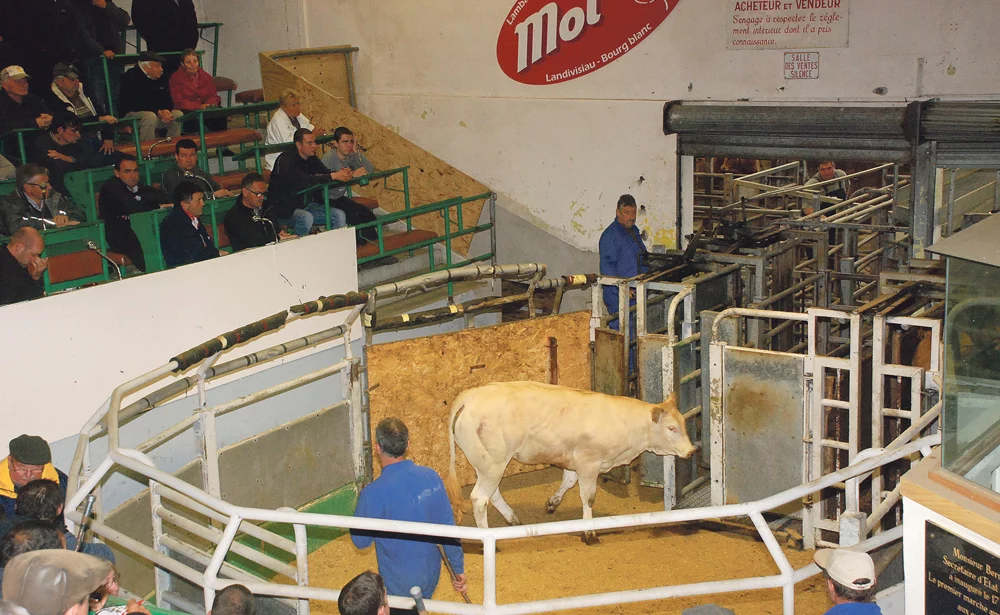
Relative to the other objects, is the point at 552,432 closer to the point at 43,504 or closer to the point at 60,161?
the point at 43,504

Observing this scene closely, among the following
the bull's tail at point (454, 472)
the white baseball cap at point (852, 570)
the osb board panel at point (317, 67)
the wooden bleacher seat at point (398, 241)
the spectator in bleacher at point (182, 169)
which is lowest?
the bull's tail at point (454, 472)

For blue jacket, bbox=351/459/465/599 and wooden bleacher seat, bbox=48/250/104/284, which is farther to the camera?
wooden bleacher seat, bbox=48/250/104/284

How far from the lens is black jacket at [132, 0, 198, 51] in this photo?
14312 millimetres

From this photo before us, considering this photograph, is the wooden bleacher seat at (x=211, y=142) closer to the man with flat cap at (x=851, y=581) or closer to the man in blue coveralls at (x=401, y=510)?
the man in blue coveralls at (x=401, y=510)

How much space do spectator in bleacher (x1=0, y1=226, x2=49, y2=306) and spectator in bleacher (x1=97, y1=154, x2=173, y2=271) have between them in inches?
92.2

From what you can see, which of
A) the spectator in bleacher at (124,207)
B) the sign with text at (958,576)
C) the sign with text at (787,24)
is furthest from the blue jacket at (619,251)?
the sign with text at (958,576)

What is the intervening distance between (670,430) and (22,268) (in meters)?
5.19

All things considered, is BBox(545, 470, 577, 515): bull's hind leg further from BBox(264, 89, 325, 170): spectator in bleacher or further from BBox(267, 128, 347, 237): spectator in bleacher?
BBox(264, 89, 325, 170): spectator in bleacher

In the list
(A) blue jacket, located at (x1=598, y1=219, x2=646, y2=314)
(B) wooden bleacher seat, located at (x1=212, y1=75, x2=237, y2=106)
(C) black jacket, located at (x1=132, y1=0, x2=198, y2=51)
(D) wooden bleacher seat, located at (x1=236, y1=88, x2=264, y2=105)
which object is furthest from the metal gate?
(B) wooden bleacher seat, located at (x1=212, y1=75, x2=237, y2=106)

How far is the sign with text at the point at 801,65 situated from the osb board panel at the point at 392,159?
13.8ft

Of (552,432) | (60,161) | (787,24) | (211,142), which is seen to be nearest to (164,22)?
(211,142)

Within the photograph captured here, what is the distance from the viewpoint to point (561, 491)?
9422 millimetres

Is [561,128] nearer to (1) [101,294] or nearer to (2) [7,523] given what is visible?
(1) [101,294]

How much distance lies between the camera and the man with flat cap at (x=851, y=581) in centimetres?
433
